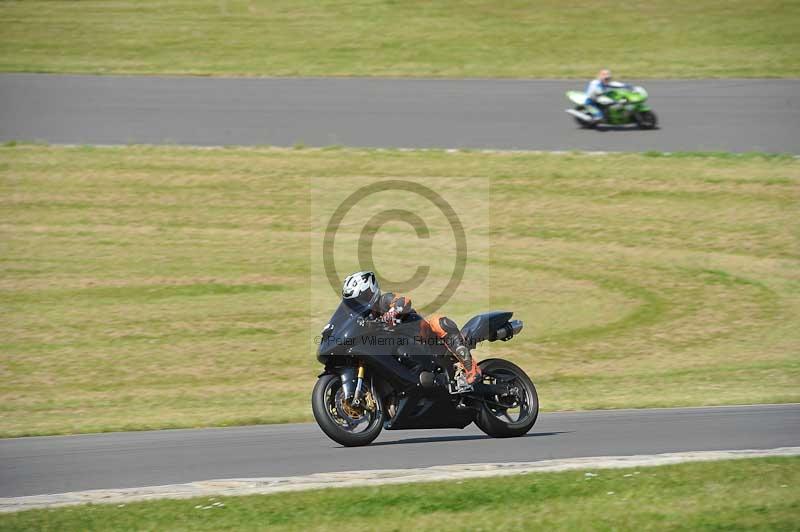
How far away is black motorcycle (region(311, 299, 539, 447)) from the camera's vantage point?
1026cm

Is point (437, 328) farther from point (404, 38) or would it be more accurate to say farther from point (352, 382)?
point (404, 38)

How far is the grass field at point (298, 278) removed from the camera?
1524cm

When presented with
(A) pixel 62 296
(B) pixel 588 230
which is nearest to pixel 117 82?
(A) pixel 62 296

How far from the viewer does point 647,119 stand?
1073 inches

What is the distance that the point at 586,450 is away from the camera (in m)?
10.3

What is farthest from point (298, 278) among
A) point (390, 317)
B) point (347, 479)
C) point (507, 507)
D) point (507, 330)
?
point (507, 507)

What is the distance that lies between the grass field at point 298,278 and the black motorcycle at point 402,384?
290cm

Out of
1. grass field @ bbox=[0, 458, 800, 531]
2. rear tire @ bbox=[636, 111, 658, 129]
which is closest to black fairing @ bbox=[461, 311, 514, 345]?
grass field @ bbox=[0, 458, 800, 531]

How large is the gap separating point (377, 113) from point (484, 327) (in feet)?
58.9

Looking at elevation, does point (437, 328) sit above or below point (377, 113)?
below

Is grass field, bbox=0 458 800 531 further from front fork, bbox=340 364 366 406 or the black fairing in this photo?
the black fairing

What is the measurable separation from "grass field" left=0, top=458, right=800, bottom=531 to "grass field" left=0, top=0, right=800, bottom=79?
79.8 ft

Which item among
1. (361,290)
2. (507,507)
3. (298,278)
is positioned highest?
(298,278)

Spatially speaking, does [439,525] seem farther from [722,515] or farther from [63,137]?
[63,137]
